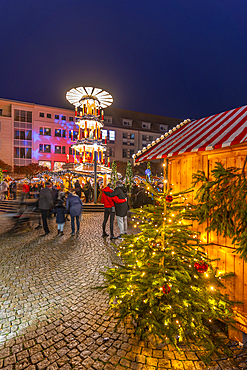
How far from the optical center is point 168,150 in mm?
3850

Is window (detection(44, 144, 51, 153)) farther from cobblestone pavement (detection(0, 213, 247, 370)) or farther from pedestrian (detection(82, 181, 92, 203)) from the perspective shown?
cobblestone pavement (detection(0, 213, 247, 370))

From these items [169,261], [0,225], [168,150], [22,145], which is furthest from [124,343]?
[22,145]

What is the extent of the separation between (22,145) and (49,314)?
132 feet

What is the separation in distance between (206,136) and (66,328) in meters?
3.89

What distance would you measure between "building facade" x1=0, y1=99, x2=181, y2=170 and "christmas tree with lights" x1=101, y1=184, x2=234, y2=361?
34.3m

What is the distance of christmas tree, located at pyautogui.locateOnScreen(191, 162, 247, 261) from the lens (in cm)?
252

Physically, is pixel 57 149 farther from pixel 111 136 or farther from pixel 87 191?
pixel 87 191

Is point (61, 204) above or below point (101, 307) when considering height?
above

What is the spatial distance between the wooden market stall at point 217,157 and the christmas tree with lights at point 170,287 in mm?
213

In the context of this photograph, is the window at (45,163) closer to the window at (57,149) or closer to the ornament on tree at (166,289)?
the window at (57,149)

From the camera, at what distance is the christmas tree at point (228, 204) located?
252 centimetres

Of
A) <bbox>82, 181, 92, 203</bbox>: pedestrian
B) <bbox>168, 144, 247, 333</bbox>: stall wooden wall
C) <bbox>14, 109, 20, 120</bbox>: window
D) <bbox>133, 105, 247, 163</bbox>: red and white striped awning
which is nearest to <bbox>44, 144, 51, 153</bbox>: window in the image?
<bbox>14, 109, 20, 120</bbox>: window

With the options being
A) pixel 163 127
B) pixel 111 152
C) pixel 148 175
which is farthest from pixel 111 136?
pixel 148 175

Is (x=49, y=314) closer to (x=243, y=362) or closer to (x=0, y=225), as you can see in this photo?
(x=243, y=362)
